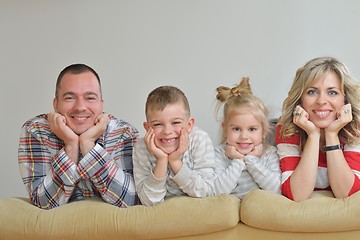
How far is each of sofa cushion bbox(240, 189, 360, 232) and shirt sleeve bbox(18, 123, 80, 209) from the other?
0.67 metres

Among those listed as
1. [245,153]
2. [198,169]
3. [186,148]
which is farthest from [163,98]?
[245,153]

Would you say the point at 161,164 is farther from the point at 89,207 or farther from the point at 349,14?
the point at 349,14

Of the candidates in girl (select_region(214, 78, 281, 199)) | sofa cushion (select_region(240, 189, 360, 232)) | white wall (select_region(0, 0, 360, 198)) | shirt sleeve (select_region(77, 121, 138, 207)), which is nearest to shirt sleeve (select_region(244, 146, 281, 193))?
girl (select_region(214, 78, 281, 199))

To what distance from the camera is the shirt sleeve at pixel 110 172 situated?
82.7 inches

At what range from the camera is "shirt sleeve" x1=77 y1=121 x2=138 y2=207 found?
2.10 m

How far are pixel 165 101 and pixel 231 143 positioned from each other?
13.4 inches

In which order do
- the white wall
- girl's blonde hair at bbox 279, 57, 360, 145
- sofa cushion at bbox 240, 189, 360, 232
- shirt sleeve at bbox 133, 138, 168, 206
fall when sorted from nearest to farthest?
sofa cushion at bbox 240, 189, 360, 232 < shirt sleeve at bbox 133, 138, 168, 206 < girl's blonde hair at bbox 279, 57, 360, 145 < the white wall

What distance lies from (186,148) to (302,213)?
0.48 m

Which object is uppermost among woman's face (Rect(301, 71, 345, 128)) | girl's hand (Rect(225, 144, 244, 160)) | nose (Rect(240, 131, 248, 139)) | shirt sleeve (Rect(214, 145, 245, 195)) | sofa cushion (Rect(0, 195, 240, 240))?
woman's face (Rect(301, 71, 345, 128))

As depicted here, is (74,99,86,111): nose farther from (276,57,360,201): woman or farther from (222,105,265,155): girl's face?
(276,57,360,201): woman

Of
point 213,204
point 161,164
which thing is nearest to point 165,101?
point 161,164

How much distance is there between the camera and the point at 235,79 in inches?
108

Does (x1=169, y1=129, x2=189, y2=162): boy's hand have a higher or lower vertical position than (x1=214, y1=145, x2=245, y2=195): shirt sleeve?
higher

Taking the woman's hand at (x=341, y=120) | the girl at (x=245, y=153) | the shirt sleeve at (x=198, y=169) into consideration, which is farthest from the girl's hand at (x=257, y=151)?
the woman's hand at (x=341, y=120)
